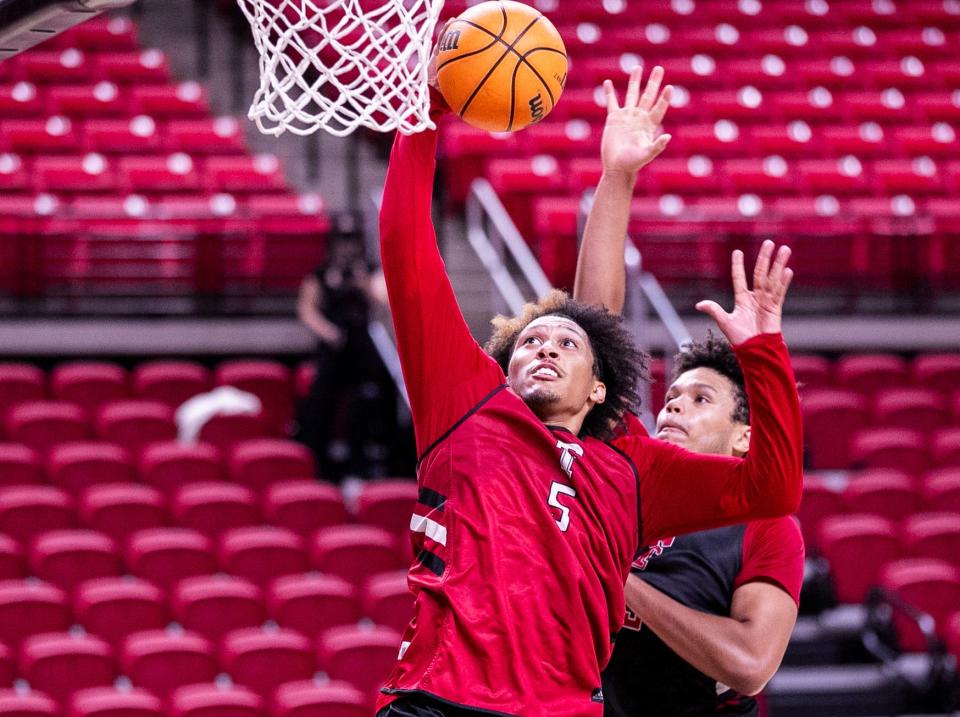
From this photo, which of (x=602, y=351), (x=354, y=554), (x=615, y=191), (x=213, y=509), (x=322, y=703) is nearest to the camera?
(x=602, y=351)

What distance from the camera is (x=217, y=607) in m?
6.50

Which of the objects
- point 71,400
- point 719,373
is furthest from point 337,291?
point 719,373

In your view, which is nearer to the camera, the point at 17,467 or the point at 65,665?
the point at 65,665

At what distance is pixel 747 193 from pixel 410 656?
8.39 m

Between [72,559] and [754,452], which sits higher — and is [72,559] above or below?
below

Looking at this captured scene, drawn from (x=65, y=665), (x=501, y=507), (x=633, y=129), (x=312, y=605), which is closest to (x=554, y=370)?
(x=501, y=507)

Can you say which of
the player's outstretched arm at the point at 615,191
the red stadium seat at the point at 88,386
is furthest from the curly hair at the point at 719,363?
the red stadium seat at the point at 88,386

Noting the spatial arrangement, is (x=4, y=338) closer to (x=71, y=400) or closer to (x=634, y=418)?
(x=71, y=400)

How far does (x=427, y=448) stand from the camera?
3.03 metres

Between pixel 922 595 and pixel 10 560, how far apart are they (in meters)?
4.27

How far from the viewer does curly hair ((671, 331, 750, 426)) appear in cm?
376

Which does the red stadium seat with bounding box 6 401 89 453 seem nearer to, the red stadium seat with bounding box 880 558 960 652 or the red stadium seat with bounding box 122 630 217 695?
the red stadium seat with bounding box 122 630 217 695

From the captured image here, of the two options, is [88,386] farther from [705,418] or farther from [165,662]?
[705,418]

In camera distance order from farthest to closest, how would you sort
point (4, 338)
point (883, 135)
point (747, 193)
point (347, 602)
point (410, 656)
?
point (883, 135), point (747, 193), point (4, 338), point (347, 602), point (410, 656)
